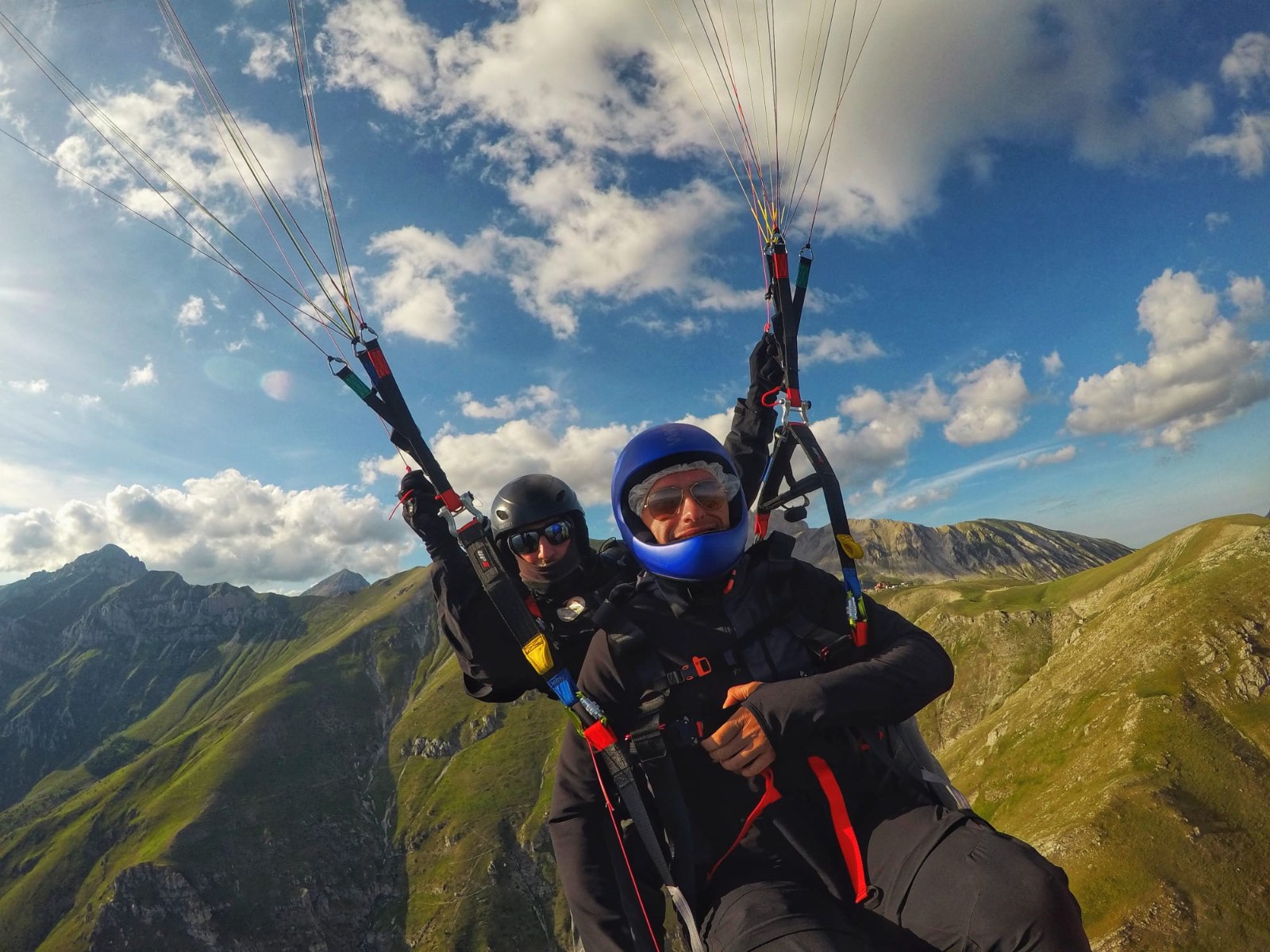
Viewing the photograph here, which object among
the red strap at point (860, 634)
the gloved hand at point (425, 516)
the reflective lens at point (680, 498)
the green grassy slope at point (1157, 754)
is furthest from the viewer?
the green grassy slope at point (1157, 754)

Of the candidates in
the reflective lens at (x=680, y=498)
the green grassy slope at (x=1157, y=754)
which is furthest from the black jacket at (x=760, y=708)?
the green grassy slope at (x=1157, y=754)

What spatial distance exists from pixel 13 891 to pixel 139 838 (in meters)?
30.9

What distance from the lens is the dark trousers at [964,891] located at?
144 inches

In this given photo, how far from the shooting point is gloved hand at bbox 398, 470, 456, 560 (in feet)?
24.6

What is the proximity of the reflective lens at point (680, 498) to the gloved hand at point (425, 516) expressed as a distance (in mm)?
2943

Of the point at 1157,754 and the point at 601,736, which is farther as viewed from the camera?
the point at 1157,754

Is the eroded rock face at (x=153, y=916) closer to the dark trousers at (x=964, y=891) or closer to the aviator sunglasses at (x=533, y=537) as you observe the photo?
the aviator sunglasses at (x=533, y=537)

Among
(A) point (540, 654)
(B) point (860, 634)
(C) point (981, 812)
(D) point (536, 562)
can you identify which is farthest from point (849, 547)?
(C) point (981, 812)

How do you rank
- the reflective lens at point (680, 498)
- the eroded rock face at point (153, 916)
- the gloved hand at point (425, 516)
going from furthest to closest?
the eroded rock face at point (153, 916)
the gloved hand at point (425, 516)
the reflective lens at point (680, 498)

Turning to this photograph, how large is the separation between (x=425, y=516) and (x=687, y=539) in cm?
361

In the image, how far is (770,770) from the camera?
485 centimetres

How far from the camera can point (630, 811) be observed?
187 inches

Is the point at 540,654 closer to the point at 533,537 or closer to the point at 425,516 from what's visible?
the point at 425,516

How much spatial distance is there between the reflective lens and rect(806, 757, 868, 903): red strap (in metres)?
2.25
